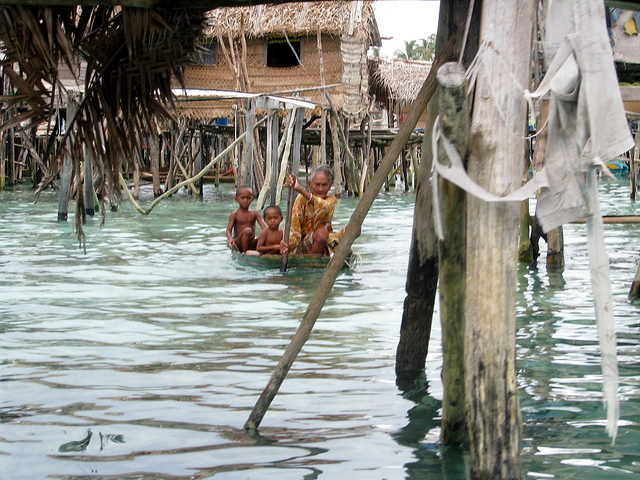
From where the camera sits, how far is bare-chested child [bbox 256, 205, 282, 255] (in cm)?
814

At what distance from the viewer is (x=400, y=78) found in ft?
68.9

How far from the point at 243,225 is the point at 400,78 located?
515 inches

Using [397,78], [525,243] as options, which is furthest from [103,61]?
[397,78]

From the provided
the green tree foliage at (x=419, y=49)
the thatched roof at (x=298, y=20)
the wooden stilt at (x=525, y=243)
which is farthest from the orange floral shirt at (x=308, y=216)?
the green tree foliage at (x=419, y=49)

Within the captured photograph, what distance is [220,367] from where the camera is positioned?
4.41 metres

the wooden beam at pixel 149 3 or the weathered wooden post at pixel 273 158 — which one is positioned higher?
the wooden beam at pixel 149 3

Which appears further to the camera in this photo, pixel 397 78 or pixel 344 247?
pixel 397 78

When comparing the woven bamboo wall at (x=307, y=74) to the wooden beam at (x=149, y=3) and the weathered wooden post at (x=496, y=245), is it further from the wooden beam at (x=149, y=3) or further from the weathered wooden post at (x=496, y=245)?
the weathered wooden post at (x=496, y=245)

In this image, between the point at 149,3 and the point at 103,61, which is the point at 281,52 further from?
the point at 149,3

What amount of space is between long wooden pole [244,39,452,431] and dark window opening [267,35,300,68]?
13948mm

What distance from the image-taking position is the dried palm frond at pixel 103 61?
11.0ft

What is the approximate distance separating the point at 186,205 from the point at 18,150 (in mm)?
12238

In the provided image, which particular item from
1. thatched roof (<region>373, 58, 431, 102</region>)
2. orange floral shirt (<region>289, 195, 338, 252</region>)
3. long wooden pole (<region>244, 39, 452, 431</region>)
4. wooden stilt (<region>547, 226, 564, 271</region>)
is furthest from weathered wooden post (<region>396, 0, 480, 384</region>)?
thatched roof (<region>373, 58, 431, 102</region>)

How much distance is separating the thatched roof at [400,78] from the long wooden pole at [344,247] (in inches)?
685
